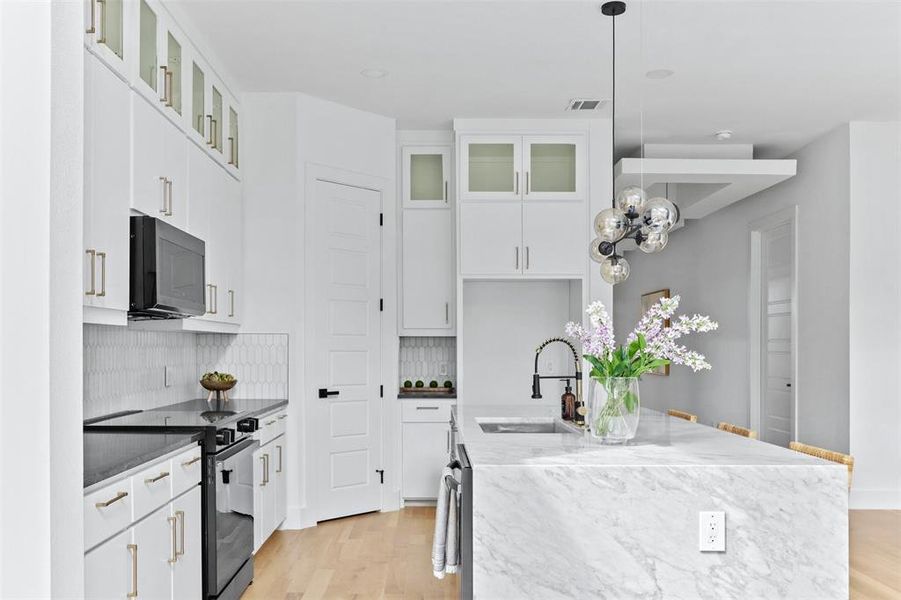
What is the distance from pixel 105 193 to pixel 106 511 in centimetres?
118

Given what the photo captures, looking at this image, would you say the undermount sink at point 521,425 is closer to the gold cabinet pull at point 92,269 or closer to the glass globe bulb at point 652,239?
the glass globe bulb at point 652,239

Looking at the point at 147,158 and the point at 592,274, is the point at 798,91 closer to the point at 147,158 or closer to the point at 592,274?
the point at 592,274

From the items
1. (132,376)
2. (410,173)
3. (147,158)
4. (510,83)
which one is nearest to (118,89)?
(147,158)

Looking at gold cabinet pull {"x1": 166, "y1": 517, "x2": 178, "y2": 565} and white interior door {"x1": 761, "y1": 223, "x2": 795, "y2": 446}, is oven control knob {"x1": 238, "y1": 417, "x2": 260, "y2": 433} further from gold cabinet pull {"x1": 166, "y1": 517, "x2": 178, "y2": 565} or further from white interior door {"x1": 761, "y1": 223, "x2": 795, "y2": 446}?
white interior door {"x1": 761, "y1": 223, "x2": 795, "y2": 446}

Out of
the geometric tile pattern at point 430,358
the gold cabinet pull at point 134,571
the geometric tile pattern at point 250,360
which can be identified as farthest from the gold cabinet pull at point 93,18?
the geometric tile pattern at point 430,358

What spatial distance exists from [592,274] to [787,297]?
2.04 metres

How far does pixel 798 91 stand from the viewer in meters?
4.75

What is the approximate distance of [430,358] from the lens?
5.89 m

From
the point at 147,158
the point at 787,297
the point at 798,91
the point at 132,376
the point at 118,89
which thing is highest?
the point at 798,91

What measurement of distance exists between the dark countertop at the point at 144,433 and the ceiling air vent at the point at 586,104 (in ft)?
9.24

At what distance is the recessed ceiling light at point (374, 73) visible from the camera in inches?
174

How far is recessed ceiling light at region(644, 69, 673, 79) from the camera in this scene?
14.4ft

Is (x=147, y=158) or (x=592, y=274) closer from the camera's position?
(x=147, y=158)

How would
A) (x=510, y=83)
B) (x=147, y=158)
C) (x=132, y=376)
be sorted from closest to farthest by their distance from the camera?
1. (x=147, y=158)
2. (x=132, y=376)
3. (x=510, y=83)
